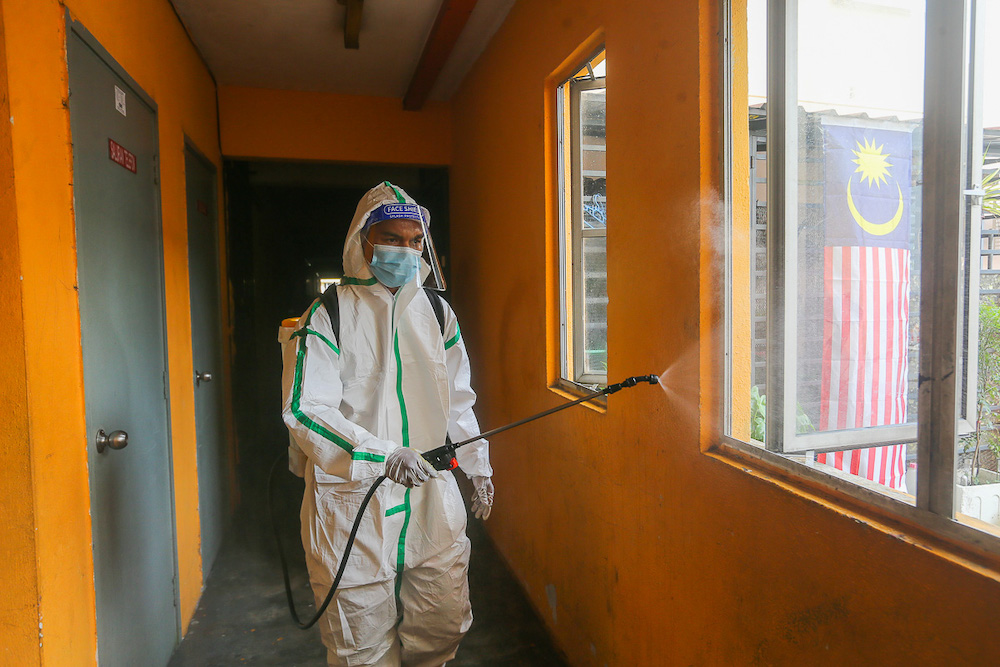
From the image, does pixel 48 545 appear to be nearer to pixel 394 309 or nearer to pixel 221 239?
pixel 394 309

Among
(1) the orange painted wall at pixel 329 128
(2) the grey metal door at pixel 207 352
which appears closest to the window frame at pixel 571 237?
(2) the grey metal door at pixel 207 352

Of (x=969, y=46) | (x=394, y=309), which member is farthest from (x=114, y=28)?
(x=969, y=46)

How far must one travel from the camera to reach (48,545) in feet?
3.89

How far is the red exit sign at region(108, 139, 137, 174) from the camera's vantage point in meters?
1.59

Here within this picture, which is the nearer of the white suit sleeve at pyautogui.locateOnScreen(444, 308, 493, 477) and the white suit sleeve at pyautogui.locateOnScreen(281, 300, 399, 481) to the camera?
the white suit sleeve at pyautogui.locateOnScreen(281, 300, 399, 481)

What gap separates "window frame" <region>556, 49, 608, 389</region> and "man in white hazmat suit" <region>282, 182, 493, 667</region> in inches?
18.1

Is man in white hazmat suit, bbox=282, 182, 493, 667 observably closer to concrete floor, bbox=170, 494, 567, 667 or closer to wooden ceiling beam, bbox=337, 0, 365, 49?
concrete floor, bbox=170, 494, 567, 667

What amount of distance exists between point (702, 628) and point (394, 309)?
1.15 metres

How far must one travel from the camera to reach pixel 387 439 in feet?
5.44

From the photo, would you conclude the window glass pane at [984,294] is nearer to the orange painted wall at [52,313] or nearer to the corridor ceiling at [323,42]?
the orange painted wall at [52,313]

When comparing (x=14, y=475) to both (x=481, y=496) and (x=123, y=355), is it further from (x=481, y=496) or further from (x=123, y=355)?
(x=481, y=496)

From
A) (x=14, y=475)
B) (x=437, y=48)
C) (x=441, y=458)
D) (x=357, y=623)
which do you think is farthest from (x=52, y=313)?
(x=437, y=48)

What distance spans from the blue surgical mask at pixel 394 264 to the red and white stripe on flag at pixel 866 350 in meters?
1.10

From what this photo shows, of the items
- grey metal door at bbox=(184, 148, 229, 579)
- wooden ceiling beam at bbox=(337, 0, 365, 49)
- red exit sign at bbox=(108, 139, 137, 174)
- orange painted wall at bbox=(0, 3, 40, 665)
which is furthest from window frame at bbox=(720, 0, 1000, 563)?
grey metal door at bbox=(184, 148, 229, 579)
